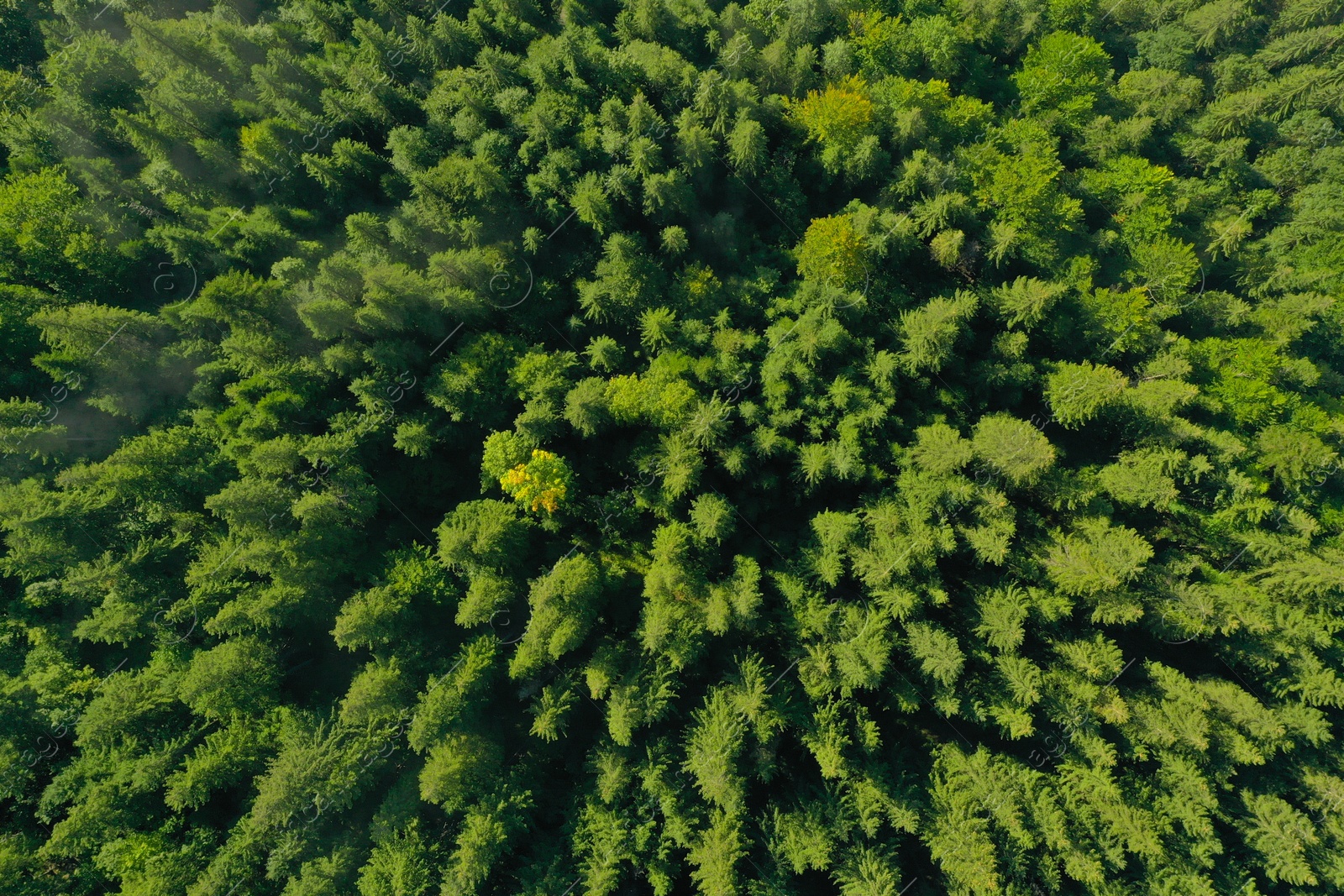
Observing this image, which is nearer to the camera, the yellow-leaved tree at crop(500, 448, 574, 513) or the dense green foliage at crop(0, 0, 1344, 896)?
the dense green foliage at crop(0, 0, 1344, 896)

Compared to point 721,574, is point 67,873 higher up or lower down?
lower down

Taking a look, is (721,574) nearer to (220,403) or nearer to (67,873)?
(220,403)

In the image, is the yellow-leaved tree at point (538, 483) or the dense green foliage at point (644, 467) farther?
the yellow-leaved tree at point (538, 483)

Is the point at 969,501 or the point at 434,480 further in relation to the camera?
the point at 434,480

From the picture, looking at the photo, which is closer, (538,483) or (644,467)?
(538,483)

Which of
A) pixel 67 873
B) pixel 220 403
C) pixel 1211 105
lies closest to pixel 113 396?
pixel 220 403

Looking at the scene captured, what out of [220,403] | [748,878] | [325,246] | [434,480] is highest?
[325,246]

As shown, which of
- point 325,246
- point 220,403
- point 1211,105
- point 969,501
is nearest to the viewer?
point 969,501

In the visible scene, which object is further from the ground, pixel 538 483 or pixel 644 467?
pixel 538 483
